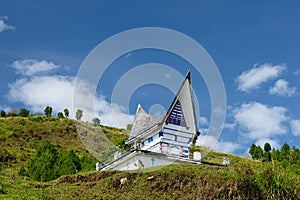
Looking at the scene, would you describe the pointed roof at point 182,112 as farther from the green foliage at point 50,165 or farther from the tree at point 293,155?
the green foliage at point 50,165

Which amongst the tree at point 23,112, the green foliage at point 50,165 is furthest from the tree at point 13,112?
the green foliage at point 50,165

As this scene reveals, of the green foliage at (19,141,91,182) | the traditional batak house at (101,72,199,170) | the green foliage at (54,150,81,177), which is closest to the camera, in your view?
the traditional batak house at (101,72,199,170)

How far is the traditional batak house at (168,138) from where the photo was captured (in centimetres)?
2144

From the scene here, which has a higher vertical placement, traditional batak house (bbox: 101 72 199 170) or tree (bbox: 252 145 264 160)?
tree (bbox: 252 145 264 160)

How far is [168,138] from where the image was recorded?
22281 mm

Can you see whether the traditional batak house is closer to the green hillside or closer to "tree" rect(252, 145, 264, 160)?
the green hillside

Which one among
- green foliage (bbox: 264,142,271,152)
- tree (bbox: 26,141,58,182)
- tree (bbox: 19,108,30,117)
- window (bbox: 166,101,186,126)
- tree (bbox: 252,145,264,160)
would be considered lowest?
tree (bbox: 26,141,58,182)

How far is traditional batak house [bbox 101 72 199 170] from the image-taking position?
70.3 feet

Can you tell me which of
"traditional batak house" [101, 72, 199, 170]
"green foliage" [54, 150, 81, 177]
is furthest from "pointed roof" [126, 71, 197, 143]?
"green foliage" [54, 150, 81, 177]

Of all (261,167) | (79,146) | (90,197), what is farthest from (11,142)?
(261,167)

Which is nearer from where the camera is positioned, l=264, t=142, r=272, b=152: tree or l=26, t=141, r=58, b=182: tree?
l=26, t=141, r=58, b=182: tree

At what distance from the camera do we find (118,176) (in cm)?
1819

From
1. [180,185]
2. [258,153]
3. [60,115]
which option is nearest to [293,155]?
[180,185]

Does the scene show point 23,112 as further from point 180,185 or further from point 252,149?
point 180,185
